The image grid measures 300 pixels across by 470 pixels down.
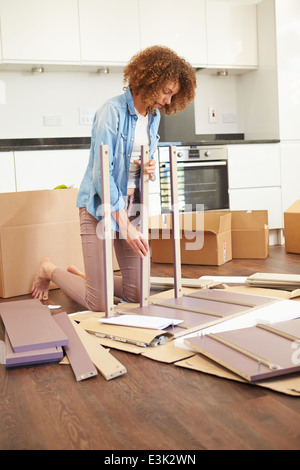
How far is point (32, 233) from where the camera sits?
2951 mm

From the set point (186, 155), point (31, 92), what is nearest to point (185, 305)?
point (186, 155)

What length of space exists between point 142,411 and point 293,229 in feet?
9.05

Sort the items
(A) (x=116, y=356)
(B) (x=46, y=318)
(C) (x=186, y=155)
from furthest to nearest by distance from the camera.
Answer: (C) (x=186, y=155) → (B) (x=46, y=318) → (A) (x=116, y=356)

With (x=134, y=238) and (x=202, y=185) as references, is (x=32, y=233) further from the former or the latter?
(x=202, y=185)

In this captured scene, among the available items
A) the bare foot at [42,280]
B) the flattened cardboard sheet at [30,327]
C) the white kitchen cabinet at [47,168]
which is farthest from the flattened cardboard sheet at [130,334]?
the white kitchen cabinet at [47,168]

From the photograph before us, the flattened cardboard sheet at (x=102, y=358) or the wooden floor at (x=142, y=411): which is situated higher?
the flattened cardboard sheet at (x=102, y=358)

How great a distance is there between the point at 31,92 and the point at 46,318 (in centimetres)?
283

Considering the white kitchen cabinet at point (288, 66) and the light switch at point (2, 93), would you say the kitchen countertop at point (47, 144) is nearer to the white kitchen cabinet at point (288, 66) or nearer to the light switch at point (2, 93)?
the light switch at point (2, 93)

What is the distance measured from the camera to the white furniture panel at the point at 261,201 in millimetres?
4543

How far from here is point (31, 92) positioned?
4484 mm

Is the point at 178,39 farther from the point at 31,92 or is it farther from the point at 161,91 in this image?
the point at 161,91

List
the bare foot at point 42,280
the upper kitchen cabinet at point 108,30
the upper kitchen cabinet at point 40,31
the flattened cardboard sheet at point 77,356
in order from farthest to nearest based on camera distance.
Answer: the upper kitchen cabinet at point 108,30 < the upper kitchen cabinet at point 40,31 < the bare foot at point 42,280 < the flattened cardboard sheet at point 77,356

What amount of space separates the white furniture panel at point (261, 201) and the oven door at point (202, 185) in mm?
86

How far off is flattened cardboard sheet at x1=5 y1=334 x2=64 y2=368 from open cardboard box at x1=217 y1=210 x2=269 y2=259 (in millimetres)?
2197
